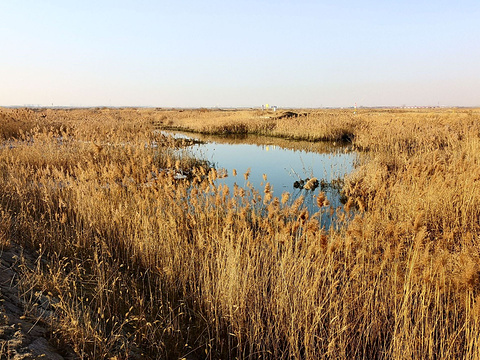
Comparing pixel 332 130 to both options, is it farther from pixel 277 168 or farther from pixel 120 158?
pixel 120 158

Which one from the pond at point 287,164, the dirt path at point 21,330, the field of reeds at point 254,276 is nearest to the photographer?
the dirt path at point 21,330

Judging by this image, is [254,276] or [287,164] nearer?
[254,276]

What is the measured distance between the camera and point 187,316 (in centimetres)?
291

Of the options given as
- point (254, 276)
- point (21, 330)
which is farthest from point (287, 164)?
point (21, 330)

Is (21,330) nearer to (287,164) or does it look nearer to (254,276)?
(254,276)

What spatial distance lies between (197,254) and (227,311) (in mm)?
988

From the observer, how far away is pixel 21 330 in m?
1.89

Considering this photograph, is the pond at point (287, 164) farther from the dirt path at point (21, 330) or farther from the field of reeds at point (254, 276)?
the dirt path at point (21, 330)

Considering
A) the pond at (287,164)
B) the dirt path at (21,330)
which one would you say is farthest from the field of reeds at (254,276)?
the pond at (287,164)

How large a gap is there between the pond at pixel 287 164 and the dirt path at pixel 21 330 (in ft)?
11.5

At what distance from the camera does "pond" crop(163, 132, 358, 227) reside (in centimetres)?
827

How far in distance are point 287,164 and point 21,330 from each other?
10927 mm

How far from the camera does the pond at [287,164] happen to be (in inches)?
326

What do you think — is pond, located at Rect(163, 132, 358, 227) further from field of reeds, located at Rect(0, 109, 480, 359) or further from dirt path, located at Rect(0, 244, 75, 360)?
dirt path, located at Rect(0, 244, 75, 360)
